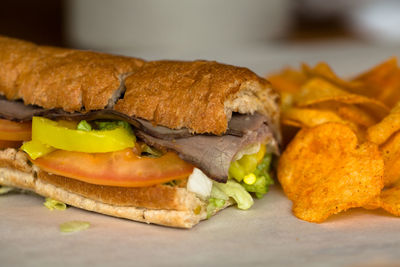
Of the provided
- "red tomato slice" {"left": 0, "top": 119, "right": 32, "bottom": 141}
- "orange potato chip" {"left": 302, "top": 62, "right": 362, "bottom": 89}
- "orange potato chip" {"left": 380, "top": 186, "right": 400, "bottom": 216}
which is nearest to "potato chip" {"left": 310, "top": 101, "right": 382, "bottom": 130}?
"orange potato chip" {"left": 302, "top": 62, "right": 362, "bottom": 89}

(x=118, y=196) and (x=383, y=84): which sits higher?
(x=383, y=84)

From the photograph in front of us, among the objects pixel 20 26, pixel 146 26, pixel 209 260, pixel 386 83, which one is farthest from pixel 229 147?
pixel 20 26

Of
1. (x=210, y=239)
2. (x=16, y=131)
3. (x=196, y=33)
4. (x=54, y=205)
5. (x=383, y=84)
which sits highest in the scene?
(x=383, y=84)

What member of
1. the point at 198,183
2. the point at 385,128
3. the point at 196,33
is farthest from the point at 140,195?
the point at 196,33

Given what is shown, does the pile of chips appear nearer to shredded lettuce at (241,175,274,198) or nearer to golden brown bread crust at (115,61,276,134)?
shredded lettuce at (241,175,274,198)

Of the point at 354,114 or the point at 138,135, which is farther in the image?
the point at 354,114

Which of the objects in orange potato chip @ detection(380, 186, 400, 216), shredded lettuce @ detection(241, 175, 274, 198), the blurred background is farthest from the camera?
the blurred background

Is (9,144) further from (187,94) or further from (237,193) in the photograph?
(237,193)
